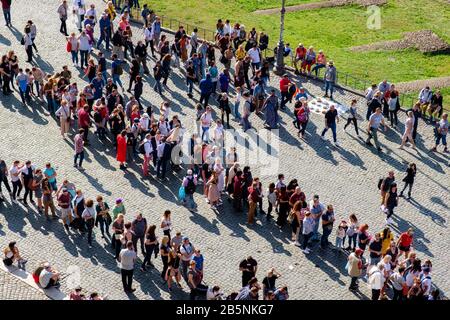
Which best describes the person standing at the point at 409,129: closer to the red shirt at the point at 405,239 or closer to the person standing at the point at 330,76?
the person standing at the point at 330,76

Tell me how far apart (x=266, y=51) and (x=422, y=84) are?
663 centimetres

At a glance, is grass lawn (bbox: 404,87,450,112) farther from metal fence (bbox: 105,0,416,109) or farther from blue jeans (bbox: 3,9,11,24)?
blue jeans (bbox: 3,9,11,24)

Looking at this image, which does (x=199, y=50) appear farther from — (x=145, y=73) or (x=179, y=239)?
(x=179, y=239)

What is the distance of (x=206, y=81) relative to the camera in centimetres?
3403

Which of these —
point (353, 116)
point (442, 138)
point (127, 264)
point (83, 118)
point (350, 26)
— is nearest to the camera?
point (127, 264)

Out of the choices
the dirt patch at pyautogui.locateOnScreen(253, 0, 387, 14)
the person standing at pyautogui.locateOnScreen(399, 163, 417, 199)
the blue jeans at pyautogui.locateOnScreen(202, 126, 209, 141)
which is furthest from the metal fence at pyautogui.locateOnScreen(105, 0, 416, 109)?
the person standing at pyautogui.locateOnScreen(399, 163, 417, 199)

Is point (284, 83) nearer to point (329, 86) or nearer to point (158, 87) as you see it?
point (329, 86)

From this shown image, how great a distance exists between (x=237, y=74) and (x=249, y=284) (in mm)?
13663

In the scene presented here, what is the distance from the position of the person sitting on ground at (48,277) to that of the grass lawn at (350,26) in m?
19.7

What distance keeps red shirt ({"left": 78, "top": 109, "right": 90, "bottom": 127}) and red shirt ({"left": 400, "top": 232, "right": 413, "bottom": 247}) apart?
35.5ft

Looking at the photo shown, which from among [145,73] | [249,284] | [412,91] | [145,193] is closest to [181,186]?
[145,193]

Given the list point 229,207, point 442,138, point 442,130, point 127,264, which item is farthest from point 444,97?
point 127,264

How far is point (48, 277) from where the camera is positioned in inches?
966

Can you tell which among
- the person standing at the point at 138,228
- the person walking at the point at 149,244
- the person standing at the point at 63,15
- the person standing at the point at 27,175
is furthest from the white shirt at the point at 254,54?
the person walking at the point at 149,244
